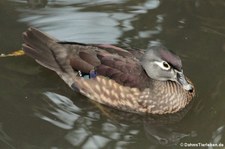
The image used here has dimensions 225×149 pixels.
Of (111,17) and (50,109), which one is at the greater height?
(111,17)

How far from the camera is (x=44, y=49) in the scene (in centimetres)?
593

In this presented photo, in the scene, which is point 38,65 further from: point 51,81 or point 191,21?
point 191,21

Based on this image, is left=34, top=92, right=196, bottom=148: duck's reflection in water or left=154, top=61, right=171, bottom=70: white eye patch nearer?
left=34, top=92, right=196, bottom=148: duck's reflection in water

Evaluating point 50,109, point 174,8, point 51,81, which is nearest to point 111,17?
point 174,8

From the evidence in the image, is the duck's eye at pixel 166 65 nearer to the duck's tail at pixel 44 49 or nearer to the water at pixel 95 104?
the water at pixel 95 104

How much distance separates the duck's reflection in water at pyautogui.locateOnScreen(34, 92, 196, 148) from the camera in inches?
205

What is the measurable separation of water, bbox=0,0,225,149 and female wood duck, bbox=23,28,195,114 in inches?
4.1

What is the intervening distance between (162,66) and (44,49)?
1242 mm

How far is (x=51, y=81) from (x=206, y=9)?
7.44 feet

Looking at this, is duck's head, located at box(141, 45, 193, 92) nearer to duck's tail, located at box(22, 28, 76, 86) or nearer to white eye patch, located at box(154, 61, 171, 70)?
white eye patch, located at box(154, 61, 171, 70)

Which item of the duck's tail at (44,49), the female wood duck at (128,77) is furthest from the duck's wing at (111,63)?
the duck's tail at (44,49)

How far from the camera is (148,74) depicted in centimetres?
560

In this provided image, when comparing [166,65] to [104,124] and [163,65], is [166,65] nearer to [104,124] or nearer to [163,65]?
[163,65]

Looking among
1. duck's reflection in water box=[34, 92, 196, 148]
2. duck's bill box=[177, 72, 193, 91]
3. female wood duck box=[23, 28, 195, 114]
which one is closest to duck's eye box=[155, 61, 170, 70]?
female wood duck box=[23, 28, 195, 114]
